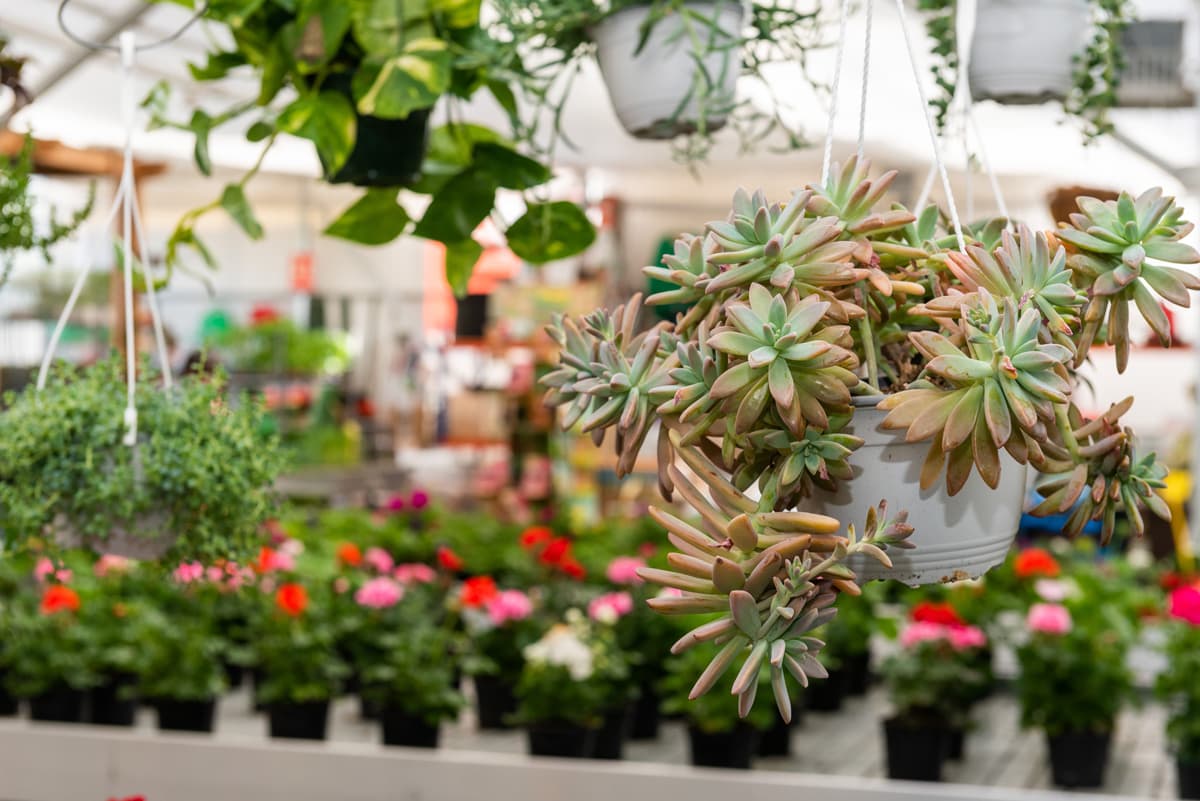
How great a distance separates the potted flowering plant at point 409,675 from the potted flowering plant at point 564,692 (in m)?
0.23

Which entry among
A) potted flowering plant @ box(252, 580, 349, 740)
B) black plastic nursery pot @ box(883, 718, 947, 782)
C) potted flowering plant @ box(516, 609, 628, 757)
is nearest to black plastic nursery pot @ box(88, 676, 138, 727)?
potted flowering plant @ box(252, 580, 349, 740)

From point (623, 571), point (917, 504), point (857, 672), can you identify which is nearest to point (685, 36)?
point (917, 504)

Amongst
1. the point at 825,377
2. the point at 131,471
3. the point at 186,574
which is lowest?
the point at 186,574

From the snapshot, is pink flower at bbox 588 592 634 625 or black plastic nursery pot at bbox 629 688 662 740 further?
black plastic nursery pot at bbox 629 688 662 740

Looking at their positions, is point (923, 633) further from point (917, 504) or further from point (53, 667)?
point (917, 504)

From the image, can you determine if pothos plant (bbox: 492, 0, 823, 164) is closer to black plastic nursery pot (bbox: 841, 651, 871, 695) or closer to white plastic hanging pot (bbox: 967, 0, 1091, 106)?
white plastic hanging pot (bbox: 967, 0, 1091, 106)

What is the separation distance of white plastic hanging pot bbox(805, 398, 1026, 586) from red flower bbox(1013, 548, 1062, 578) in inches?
122

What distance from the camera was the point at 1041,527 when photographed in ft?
19.4

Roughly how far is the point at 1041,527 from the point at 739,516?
5.42 metres

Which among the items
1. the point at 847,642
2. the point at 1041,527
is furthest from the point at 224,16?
the point at 1041,527

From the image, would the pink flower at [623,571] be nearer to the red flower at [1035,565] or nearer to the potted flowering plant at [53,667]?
the red flower at [1035,565]

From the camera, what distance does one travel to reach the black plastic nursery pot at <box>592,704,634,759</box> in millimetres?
3566

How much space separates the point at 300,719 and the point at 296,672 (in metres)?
0.13

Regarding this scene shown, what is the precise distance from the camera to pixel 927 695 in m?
3.61
